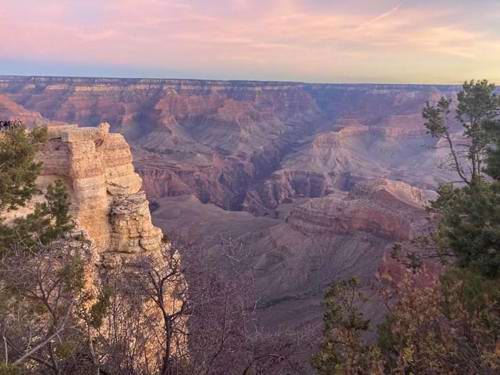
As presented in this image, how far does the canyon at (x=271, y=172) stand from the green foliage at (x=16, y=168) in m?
5.30

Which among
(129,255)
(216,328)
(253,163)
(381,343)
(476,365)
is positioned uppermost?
(476,365)

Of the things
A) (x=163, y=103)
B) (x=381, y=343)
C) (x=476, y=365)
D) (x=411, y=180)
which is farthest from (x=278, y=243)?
(x=163, y=103)

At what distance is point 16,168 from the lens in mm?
14945

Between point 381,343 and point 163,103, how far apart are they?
522 ft

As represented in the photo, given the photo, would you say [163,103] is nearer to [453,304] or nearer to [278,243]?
[278,243]

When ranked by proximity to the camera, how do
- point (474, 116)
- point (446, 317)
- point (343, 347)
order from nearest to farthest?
point (446, 317) < point (343, 347) < point (474, 116)

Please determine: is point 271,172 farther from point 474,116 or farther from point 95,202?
point 474,116

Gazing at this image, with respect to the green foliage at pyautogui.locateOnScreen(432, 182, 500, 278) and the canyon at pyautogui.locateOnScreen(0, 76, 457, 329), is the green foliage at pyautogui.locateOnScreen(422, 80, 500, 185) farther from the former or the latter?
the green foliage at pyautogui.locateOnScreen(432, 182, 500, 278)

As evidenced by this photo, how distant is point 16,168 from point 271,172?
11425 centimetres

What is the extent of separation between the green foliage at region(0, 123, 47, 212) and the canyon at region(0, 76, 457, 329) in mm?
5302

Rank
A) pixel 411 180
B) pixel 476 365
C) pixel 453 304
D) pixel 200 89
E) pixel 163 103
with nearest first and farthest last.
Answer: pixel 476 365, pixel 453 304, pixel 411 180, pixel 163 103, pixel 200 89

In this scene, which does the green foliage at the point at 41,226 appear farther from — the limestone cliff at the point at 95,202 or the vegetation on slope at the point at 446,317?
the vegetation on slope at the point at 446,317

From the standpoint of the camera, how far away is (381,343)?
37.3 ft

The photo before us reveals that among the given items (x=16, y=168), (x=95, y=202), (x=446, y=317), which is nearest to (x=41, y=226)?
(x=16, y=168)
